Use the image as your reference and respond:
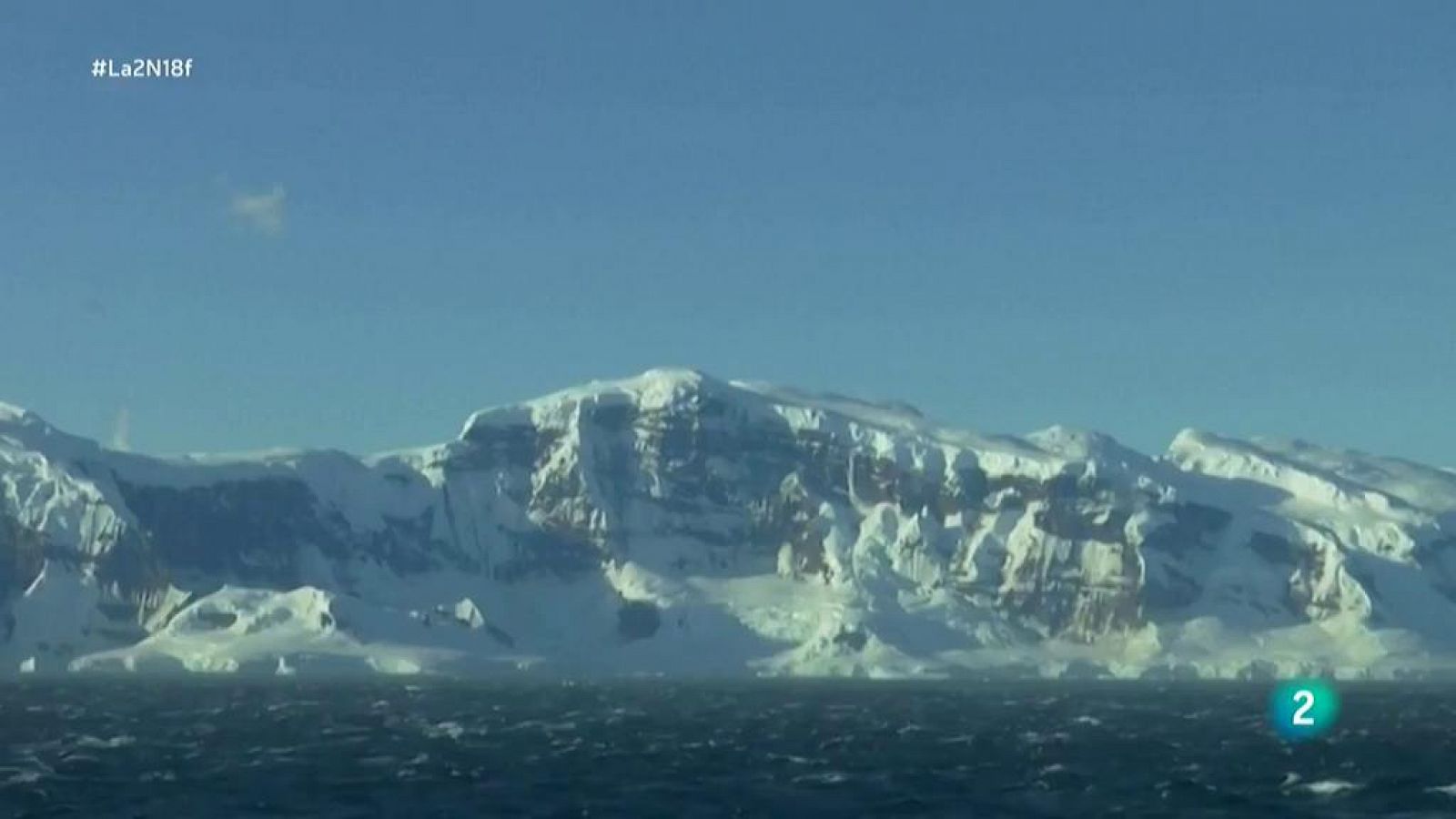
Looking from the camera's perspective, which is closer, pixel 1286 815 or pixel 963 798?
pixel 1286 815

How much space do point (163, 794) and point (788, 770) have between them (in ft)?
171

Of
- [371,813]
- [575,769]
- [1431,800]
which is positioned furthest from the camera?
[575,769]

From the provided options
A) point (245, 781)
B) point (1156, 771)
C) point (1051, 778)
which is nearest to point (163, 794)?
point (245, 781)

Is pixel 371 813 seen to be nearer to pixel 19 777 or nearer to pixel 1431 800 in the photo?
pixel 19 777

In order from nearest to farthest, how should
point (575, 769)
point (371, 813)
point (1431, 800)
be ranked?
point (371, 813) < point (1431, 800) < point (575, 769)

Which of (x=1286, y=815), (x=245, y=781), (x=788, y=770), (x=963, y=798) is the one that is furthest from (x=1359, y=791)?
(x=245, y=781)

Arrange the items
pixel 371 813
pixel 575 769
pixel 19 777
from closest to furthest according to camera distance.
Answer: pixel 371 813 → pixel 19 777 → pixel 575 769

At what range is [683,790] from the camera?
166m

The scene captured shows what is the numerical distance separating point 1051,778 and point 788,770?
22.0 meters

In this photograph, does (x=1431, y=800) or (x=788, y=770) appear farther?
(x=788, y=770)

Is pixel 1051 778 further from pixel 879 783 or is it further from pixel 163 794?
pixel 163 794

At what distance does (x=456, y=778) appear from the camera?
177m

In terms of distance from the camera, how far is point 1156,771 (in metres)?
188

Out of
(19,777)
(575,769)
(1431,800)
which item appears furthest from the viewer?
(575,769)
